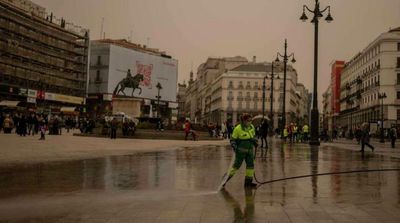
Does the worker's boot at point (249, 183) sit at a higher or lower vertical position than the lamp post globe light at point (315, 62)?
lower

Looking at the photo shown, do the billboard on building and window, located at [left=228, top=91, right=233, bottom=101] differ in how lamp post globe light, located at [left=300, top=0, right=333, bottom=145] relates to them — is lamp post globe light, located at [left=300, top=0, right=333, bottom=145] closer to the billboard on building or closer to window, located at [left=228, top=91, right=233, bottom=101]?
the billboard on building

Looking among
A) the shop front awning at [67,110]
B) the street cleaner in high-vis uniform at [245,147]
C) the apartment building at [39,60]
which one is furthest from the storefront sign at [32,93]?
the street cleaner in high-vis uniform at [245,147]

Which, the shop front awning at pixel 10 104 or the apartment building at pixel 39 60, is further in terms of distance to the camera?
the apartment building at pixel 39 60

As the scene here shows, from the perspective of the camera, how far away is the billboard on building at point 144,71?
→ 308 ft

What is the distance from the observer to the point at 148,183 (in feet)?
34.4

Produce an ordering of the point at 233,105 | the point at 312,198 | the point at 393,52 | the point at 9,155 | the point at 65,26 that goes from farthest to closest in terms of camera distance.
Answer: the point at 233,105 → the point at 65,26 → the point at 393,52 → the point at 9,155 → the point at 312,198

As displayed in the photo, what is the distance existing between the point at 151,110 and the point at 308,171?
3431 inches

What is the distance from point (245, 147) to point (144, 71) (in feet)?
299

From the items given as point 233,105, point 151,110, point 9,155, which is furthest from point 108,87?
point 9,155

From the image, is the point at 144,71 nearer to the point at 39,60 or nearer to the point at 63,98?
the point at 63,98

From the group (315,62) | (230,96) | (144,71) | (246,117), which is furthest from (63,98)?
(246,117)

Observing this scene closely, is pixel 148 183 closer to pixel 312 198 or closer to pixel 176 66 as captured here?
pixel 312 198

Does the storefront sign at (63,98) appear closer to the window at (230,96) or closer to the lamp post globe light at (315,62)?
the window at (230,96)

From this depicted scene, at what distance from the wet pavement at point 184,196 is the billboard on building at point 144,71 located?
76.5 meters
